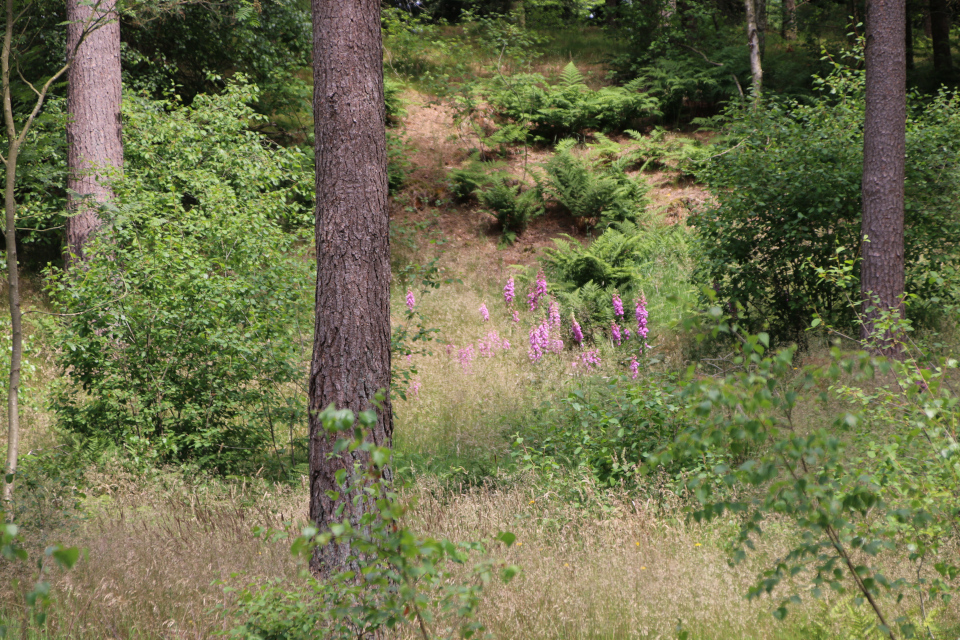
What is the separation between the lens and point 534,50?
65.3ft

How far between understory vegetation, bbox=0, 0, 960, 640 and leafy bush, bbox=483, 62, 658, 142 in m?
2.81

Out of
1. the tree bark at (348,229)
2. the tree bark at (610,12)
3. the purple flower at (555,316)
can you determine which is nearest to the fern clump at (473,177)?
the purple flower at (555,316)

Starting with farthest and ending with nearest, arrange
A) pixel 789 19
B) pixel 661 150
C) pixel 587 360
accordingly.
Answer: pixel 789 19, pixel 661 150, pixel 587 360

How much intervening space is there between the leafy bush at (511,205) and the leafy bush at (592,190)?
423 mm

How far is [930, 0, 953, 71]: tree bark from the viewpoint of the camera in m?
14.4

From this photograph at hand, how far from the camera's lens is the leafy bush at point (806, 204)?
788 centimetres

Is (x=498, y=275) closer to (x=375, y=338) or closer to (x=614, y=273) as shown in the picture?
(x=614, y=273)

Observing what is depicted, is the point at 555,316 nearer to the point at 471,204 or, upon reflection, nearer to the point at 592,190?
the point at 592,190

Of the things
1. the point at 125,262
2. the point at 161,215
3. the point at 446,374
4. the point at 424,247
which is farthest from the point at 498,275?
the point at 125,262

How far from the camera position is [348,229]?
3684mm

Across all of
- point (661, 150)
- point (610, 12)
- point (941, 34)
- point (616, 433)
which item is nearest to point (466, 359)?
point (616, 433)

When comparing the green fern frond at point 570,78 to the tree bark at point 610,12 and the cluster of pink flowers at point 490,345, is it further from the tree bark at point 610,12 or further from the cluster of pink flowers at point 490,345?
the cluster of pink flowers at point 490,345

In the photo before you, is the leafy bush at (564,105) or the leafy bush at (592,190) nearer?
the leafy bush at (592,190)

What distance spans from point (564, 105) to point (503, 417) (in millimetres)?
11275
